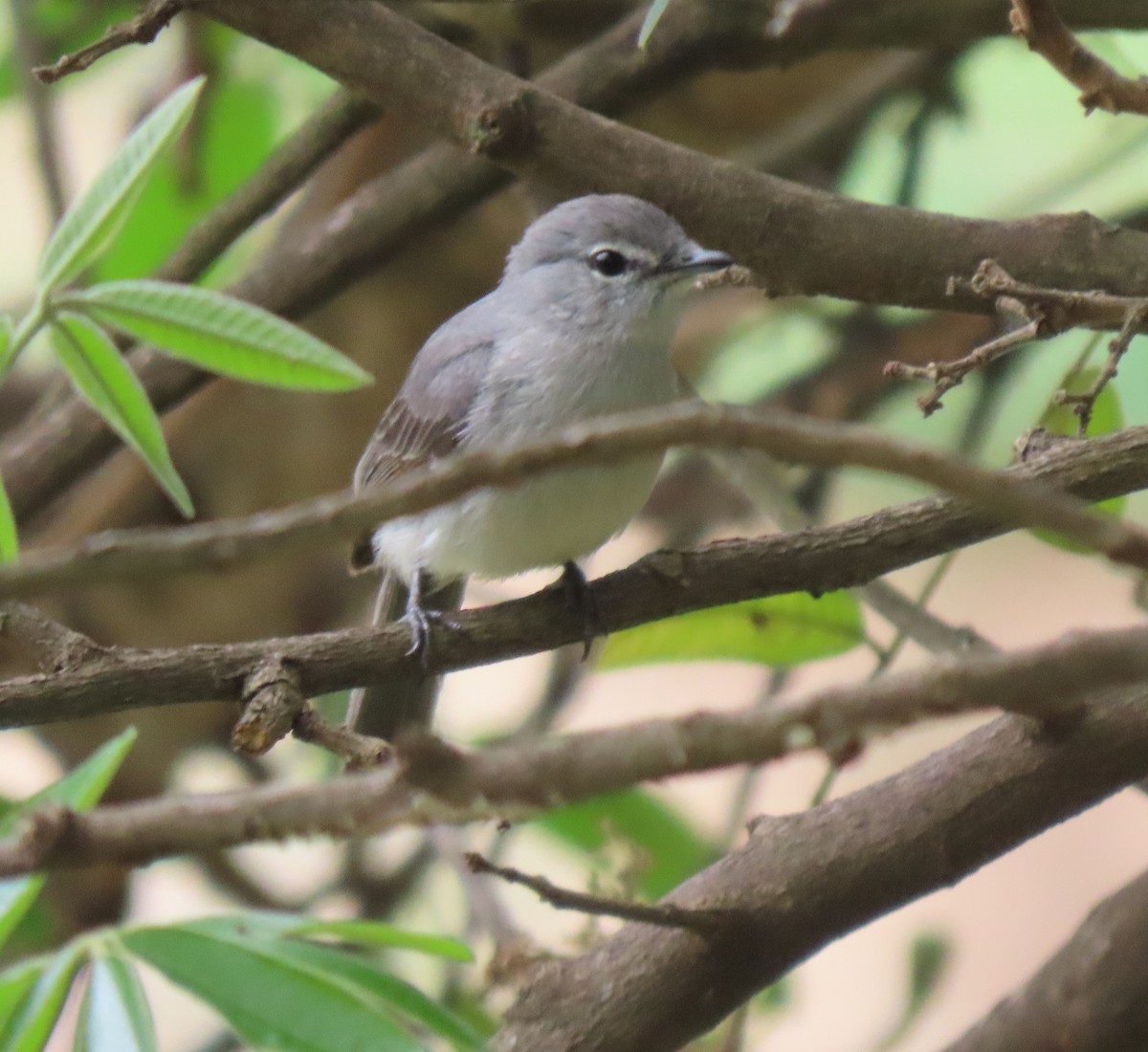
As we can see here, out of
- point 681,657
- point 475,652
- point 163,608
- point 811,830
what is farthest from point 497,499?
point 163,608

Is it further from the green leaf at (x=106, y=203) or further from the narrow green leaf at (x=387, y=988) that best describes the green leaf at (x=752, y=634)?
the green leaf at (x=106, y=203)

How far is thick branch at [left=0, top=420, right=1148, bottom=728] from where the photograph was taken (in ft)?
4.82

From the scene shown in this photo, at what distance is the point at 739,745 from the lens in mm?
892

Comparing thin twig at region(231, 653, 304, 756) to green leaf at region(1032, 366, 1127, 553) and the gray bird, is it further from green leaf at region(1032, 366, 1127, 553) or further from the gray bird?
green leaf at region(1032, 366, 1127, 553)

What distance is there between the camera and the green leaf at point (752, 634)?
2.17m

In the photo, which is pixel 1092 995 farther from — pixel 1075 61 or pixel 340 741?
pixel 1075 61

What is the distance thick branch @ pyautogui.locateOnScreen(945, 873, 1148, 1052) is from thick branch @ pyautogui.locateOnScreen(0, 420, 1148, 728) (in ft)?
1.47

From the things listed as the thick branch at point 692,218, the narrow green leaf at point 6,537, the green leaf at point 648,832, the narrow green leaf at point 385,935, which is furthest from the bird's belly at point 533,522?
the narrow green leaf at point 385,935

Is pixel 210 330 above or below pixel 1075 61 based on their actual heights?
above

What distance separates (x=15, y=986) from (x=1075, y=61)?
138 centimetres

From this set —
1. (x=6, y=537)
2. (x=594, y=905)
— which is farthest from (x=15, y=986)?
(x=594, y=905)

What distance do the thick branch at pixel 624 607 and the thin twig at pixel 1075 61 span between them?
1.09 feet

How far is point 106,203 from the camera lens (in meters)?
1.58

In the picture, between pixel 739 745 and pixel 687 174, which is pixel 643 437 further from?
pixel 687 174
